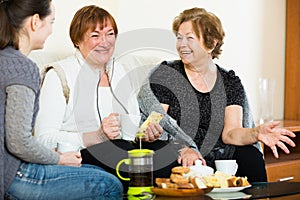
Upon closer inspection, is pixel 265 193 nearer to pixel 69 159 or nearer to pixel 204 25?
pixel 69 159

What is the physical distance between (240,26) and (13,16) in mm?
2320

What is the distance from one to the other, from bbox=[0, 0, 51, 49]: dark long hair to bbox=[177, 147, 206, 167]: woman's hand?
991 mm

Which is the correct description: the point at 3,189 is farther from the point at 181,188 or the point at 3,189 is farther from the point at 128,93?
the point at 128,93

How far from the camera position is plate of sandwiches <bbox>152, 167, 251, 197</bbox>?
2041 mm

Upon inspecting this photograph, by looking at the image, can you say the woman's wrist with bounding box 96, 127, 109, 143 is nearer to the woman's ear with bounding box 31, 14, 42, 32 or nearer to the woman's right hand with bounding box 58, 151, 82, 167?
the woman's right hand with bounding box 58, 151, 82, 167

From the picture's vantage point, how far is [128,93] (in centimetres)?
293

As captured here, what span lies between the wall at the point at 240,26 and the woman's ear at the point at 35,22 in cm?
100

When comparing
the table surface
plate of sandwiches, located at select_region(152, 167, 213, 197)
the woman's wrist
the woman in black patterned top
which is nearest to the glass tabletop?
the table surface

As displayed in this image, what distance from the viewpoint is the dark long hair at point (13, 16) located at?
2.06 m

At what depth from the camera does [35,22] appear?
2135mm

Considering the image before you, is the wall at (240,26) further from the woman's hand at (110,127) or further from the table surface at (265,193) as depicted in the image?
the table surface at (265,193)

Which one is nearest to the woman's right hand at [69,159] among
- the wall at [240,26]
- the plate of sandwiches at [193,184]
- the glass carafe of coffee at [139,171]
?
the glass carafe of coffee at [139,171]

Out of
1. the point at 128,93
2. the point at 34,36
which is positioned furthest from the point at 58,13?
the point at 34,36

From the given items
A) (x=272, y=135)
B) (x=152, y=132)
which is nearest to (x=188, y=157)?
(x=152, y=132)
